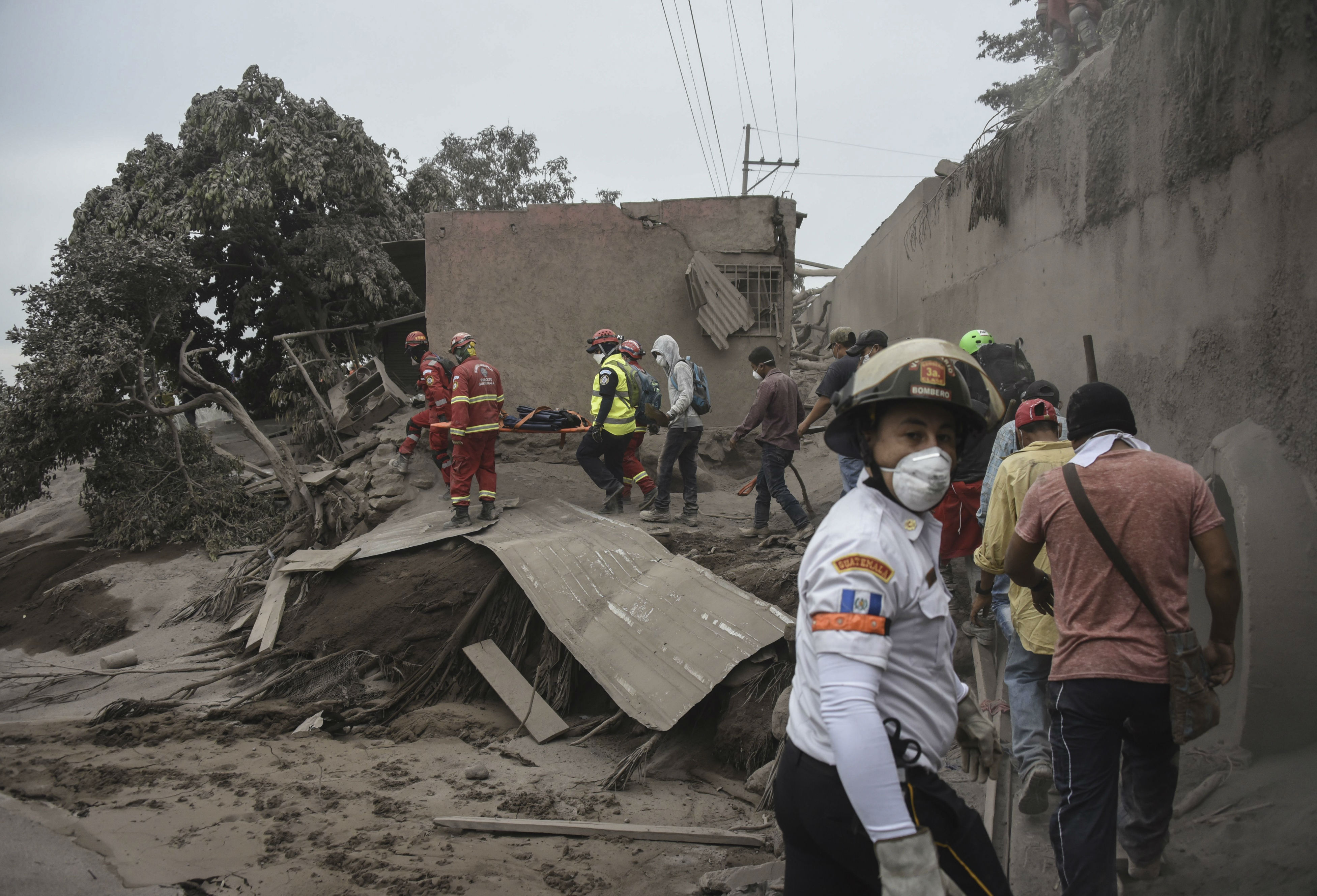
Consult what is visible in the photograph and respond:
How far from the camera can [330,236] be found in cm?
1439

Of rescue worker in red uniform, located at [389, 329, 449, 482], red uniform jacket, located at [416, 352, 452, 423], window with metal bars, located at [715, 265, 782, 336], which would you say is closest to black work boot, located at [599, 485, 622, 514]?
rescue worker in red uniform, located at [389, 329, 449, 482]

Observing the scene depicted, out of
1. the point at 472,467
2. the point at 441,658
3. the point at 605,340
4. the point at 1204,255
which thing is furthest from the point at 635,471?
the point at 1204,255

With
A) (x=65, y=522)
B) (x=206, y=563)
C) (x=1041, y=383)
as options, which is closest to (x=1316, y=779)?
(x=1041, y=383)

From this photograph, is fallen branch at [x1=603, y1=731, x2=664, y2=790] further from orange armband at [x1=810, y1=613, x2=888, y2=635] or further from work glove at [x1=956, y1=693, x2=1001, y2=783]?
orange armband at [x1=810, y1=613, x2=888, y2=635]

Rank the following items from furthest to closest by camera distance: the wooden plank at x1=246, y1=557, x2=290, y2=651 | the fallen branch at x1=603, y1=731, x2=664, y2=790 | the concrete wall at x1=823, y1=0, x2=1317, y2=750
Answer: the wooden plank at x1=246, y1=557, x2=290, y2=651, the fallen branch at x1=603, y1=731, x2=664, y2=790, the concrete wall at x1=823, y1=0, x2=1317, y2=750

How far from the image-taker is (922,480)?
1.77 m

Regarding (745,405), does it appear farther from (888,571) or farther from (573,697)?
(888,571)

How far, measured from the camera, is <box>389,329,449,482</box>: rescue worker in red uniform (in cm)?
918

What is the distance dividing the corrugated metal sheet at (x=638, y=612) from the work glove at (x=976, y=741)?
2.82 m

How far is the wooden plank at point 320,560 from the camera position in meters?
7.54

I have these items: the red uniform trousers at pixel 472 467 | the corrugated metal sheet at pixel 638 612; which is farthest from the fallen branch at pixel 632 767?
the red uniform trousers at pixel 472 467

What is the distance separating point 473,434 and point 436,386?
1439 mm

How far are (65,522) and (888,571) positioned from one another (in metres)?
13.7

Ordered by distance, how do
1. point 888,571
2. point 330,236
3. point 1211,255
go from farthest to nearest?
point 330,236, point 1211,255, point 888,571
